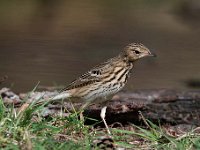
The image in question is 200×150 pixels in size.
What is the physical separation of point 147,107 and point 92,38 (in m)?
8.94

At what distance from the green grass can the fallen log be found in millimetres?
838

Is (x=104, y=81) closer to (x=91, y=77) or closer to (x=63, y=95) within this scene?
(x=91, y=77)

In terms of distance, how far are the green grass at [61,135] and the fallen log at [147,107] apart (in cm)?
84

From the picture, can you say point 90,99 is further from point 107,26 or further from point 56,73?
point 107,26

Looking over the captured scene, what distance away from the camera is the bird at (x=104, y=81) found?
9938mm

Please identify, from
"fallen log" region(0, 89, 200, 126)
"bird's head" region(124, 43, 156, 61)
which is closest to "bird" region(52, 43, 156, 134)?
"bird's head" region(124, 43, 156, 61)

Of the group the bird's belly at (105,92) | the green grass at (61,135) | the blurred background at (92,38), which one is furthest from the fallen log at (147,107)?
the blurred background at (92,38)

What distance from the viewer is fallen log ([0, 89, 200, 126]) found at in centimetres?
1009

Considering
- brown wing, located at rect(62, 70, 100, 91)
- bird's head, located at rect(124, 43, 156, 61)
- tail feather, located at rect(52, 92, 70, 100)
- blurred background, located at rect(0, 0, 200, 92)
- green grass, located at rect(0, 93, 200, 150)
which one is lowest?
green grass, located at rect(0, 93, 200, 150)

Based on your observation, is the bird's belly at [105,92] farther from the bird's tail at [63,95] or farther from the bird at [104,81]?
the bird's tail at [63,95]

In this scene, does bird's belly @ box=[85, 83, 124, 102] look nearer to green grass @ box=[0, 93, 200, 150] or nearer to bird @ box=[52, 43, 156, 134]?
bird @ box=[52, 43, 156, 134]

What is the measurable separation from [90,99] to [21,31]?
1003 cm

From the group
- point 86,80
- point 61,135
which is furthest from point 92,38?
point 61,135

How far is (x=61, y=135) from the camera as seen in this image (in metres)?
8.04
